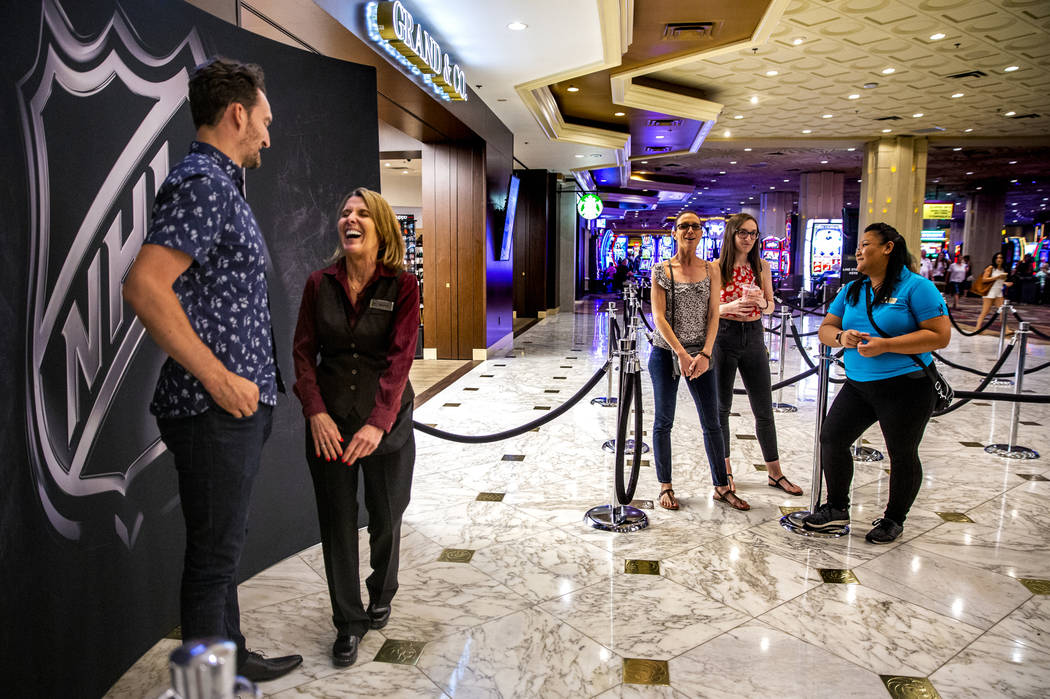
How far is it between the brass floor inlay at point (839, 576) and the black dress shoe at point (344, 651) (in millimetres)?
1924

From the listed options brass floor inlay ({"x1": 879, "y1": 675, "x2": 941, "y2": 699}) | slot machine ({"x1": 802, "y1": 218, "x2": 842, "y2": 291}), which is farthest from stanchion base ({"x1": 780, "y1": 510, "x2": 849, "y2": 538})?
slot machine ({"x1": 802, "y1": 218, "x2": 842, "y2": 291})

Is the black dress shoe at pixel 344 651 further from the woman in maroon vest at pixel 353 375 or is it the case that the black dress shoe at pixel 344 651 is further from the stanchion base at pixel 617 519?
the stanchion base at pixel 617 519

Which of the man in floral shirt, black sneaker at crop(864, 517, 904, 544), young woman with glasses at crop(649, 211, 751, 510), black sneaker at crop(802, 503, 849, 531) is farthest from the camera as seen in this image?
young woman with glasses at crop(649, 211, 751, 510)

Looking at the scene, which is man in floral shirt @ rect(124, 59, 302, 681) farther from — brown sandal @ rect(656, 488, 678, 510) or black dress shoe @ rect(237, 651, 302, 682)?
brown sandal @ rect(656, 488, 678, 510)

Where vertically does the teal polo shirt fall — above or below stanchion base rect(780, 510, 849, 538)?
above

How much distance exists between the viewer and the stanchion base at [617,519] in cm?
331

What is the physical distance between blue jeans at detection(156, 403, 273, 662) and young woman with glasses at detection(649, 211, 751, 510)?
83.6 inches

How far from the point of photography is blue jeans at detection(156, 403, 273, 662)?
1647 mm

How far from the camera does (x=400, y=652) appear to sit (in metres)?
2.25

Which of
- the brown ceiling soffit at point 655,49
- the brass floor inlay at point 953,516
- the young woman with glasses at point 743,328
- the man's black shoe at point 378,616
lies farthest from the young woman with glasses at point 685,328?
the brown ceiling soffit at point 655,49

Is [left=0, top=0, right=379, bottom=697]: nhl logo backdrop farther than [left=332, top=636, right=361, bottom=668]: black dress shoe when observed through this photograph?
No

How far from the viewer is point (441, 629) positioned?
2.39 meters

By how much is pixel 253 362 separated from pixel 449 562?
1.58m

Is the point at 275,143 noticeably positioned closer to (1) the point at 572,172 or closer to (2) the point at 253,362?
(2) the point at 253,362
